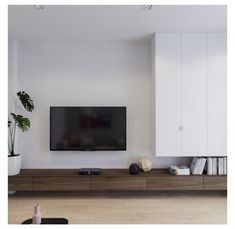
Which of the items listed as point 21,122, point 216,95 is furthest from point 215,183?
point 21,122

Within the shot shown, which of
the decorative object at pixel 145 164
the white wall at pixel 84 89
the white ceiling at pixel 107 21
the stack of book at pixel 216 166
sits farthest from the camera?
the white wall at pixel 84 89

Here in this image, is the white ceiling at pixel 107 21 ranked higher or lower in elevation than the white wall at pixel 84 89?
higher

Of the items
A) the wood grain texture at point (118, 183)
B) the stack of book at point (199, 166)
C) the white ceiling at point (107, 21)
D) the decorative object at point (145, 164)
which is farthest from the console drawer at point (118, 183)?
the white ceiling at point (107, 21)

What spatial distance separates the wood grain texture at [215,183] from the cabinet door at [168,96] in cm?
57

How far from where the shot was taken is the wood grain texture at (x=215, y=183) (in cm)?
383

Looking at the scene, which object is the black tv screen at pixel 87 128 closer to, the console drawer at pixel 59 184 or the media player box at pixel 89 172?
the media player box at pixel 89 172

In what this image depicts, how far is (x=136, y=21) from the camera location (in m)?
3.42

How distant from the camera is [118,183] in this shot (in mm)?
3863

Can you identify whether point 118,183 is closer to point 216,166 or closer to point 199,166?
point 199,166

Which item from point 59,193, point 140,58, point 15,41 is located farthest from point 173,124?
point 15,41

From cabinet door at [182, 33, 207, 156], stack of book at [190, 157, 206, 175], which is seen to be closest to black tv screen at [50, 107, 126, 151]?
cabinet door at [182, 33, 207, 156]

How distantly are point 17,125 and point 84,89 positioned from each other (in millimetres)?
1165

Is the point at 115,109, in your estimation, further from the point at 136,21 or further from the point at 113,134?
the point at 136,21
